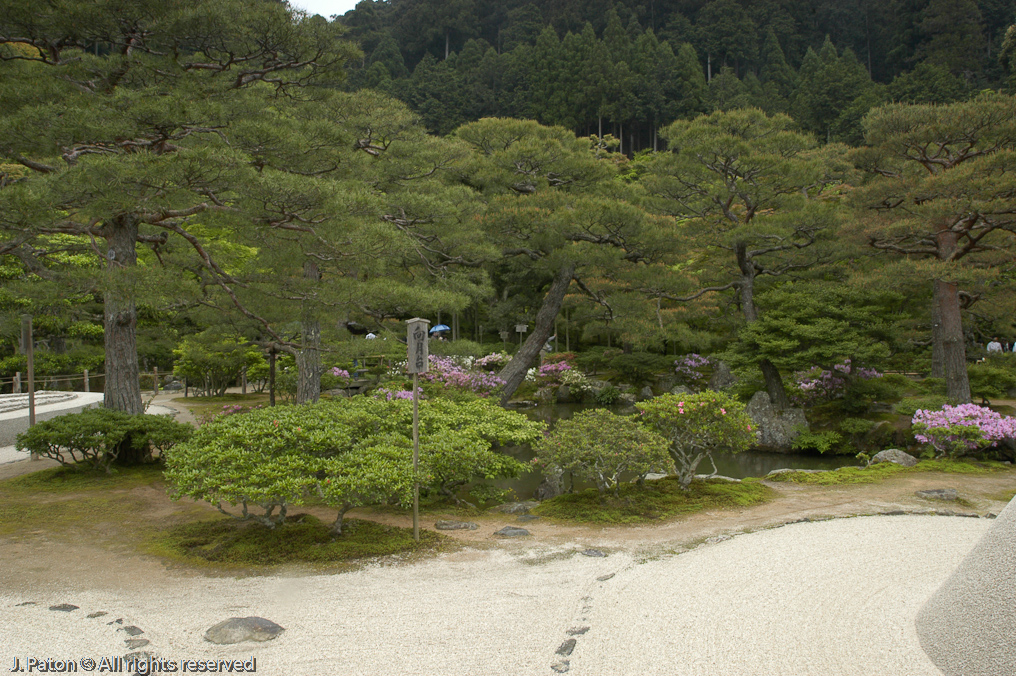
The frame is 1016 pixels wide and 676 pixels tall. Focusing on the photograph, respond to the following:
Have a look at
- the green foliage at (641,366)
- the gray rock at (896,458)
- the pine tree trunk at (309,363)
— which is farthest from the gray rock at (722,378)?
the pine tree trunk at (309,363)

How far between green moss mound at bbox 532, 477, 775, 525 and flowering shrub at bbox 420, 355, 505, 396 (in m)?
5.23

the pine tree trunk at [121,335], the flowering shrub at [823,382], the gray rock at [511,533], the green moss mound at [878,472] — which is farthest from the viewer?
the flowering shrub at [823,382]

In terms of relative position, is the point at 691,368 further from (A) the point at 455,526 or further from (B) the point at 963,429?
(A) the point at 455,526

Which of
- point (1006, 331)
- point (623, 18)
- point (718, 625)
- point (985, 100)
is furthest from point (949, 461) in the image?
point (623, 18)

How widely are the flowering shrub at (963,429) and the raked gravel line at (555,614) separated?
11.2 ft

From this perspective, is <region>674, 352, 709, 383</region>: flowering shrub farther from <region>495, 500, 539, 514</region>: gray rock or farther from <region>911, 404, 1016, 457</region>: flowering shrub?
<region>495, 500, 539, 514</region>: gray rock

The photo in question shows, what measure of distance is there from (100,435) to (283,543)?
338 centimetres

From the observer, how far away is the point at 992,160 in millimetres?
8281

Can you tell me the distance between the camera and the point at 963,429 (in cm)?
715

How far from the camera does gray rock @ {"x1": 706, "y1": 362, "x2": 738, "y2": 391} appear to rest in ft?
44.3

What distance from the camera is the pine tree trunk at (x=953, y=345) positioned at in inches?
348

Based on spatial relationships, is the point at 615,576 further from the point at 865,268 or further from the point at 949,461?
the point at 865,268

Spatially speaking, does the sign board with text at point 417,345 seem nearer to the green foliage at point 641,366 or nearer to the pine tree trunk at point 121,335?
the pine tree trunk at point 121,335

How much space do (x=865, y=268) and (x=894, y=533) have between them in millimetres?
8307
